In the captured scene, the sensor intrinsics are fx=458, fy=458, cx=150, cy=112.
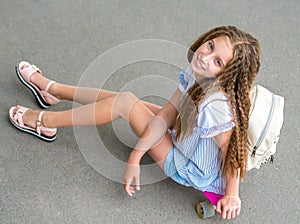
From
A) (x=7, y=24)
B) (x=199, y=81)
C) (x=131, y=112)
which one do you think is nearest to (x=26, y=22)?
(x=7, y=24)

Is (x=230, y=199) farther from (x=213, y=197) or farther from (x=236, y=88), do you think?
(x=236, y=88)

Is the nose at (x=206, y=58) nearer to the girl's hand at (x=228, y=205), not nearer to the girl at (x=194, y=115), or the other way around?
the girl at (x=194, y=115)

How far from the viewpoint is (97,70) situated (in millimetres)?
1550

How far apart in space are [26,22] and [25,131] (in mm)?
510

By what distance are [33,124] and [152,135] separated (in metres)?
0.35

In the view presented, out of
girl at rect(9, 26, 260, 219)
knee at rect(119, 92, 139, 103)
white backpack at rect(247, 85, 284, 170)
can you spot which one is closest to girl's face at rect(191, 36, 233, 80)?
girl at rect(9, 26, 260, 219)

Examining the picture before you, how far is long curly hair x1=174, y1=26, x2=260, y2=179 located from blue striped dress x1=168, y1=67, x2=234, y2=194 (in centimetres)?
3

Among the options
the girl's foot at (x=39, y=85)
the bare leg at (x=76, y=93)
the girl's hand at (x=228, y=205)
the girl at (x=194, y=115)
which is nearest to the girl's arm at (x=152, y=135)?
the girl at (x=194, y=115)

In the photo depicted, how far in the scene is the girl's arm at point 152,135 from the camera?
1205 mm

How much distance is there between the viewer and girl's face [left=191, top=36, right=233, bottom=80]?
1.04 m

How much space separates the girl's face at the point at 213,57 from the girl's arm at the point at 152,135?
0.15m

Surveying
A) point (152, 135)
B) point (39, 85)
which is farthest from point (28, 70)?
point (152, 135)

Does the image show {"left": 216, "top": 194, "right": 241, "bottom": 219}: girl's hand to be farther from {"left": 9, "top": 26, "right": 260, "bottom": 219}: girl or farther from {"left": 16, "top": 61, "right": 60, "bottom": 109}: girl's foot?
{"left": 16, "top": 61, "right": 60, "bottom": 109}: girl's foot

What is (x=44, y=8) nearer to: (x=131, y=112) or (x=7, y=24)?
(x=7, y=24)
